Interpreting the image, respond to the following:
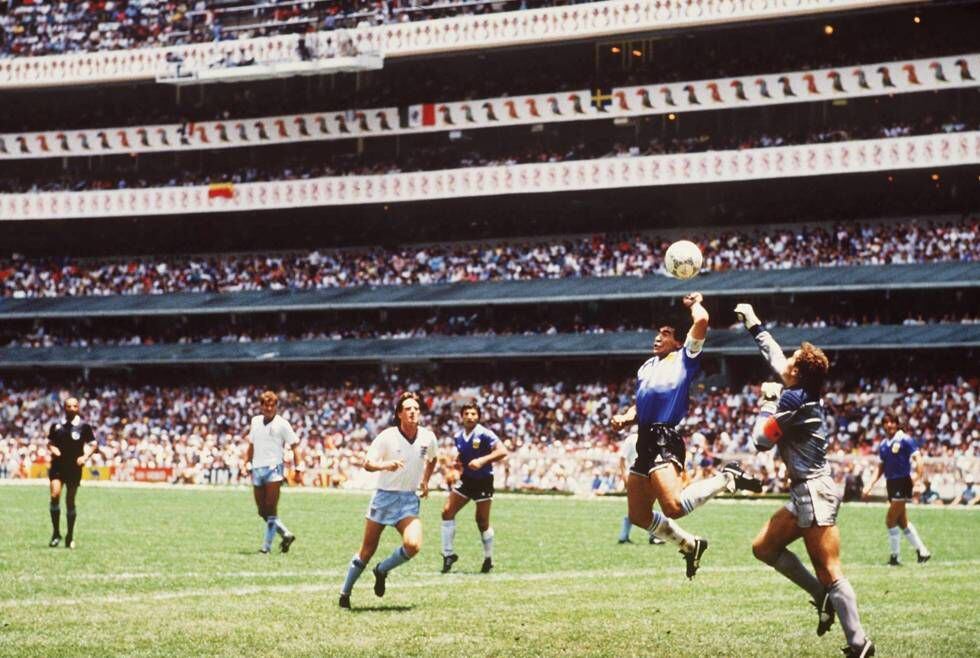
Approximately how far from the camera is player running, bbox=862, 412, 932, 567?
2245 cm

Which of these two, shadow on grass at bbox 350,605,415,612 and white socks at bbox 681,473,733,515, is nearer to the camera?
white socks at bbox 681,473,733,515

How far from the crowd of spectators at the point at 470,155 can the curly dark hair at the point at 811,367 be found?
148 feet

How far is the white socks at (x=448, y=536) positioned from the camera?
21223 mm

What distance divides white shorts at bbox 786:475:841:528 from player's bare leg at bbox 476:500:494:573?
8.91 m

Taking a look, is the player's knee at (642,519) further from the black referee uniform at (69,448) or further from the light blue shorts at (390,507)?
the black referee uniform at (69,448)

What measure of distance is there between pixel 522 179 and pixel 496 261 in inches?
139

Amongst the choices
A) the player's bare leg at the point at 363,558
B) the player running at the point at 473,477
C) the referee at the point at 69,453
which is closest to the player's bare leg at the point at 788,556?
the player's bare leg at the point at 363,558

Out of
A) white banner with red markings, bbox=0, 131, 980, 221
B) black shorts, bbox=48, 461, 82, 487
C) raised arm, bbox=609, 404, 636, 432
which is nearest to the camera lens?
raised arm, bbox=609, 404, 636, 432

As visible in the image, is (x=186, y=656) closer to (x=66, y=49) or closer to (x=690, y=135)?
(x=690, y=135)

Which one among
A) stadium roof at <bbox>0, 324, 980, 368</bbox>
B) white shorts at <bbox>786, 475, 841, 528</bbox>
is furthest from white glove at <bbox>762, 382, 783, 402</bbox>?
stadium roof at <bbox>0, 324, 980, 368</bbox>

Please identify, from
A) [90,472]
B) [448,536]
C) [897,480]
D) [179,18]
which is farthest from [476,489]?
[179,18]

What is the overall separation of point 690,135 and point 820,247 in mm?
7256

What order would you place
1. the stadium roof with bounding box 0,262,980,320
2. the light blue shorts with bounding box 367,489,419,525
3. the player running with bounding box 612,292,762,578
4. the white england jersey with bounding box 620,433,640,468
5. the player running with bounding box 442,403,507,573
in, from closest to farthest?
the player running with bounding box 612,292,762,578 → the light blue shorts with bounding box 367,489,419,525 → the player running with bounding box 442,403,507,573 → the white england jersey with bounding box 620,433,640,468 → the stadium roof with bounding box 0,262,980,320

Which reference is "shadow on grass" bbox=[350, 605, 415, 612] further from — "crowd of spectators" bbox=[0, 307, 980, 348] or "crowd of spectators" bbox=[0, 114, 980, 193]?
"crowd of spectators" bbox=[0, 114, 980, 193]
